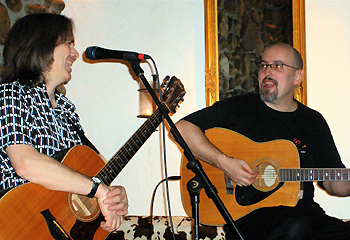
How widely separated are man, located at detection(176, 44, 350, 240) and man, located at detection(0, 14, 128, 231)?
0.65 metres

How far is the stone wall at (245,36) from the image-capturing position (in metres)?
2.38

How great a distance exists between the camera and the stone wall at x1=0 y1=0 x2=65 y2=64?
2.30 m

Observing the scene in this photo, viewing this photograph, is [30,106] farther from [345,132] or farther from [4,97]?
[345,132]

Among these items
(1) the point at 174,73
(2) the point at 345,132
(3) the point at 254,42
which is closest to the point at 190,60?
(1) the point at 174,73

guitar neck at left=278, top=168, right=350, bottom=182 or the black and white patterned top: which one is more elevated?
the black and white patterned top

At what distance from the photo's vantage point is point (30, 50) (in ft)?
4.79

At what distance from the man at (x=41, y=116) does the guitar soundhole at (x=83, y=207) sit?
66mm

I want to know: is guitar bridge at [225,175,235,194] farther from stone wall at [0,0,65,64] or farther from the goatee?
stone wall at [0,0,65,64]

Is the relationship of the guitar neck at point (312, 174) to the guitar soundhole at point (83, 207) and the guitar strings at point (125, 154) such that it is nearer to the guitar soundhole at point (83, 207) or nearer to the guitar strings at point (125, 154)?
the guitar strings at point (125, 154)

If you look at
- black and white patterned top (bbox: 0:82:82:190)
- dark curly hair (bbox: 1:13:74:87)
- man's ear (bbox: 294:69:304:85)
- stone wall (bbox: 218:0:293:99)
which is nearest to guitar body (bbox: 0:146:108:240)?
black and white patterned top (bbox: 0:82:82:190)

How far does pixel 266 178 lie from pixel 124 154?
32.8 inches

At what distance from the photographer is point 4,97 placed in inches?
50.2

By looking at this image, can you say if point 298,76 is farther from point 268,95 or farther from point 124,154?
point 124,154

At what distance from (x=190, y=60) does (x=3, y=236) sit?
1.76m
